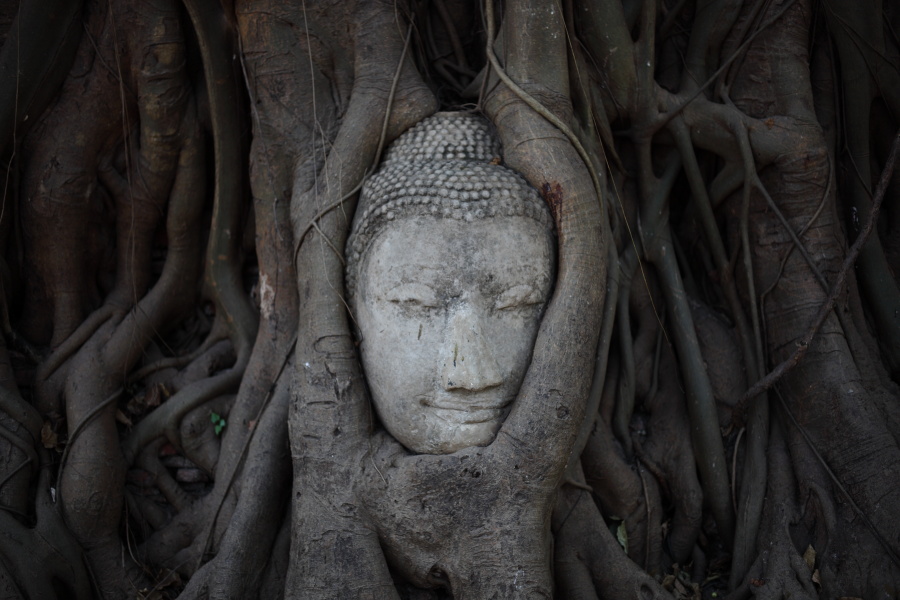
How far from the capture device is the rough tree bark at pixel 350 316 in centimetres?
278

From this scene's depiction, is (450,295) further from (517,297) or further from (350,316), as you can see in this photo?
(350,316)

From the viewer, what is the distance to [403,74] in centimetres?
311

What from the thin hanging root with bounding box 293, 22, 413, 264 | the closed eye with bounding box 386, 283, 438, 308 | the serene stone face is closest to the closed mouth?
the serene stone face

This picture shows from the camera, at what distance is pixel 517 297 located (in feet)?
8.84

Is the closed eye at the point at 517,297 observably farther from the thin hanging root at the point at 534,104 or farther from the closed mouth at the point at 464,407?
the thin hanging root at the point at 534,104

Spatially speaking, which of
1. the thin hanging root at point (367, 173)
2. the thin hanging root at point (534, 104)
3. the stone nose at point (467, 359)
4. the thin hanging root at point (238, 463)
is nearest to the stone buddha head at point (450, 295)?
the stone nose at point (467, 359)

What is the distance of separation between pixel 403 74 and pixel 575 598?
2.16 metres

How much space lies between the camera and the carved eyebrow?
2654 millimetres

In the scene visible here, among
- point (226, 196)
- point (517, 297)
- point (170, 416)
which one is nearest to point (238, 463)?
point (170, 416)

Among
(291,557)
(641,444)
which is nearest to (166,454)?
(291,557)

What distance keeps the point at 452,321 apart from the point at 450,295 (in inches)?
3.7

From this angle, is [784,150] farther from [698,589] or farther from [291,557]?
[291,557]

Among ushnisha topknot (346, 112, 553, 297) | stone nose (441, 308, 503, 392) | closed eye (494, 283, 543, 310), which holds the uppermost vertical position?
ushnisha topknot (346, 112, 553, 297)

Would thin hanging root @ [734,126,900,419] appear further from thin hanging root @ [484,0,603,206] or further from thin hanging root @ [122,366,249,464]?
thin hanging root @ [122,366,249,464]
